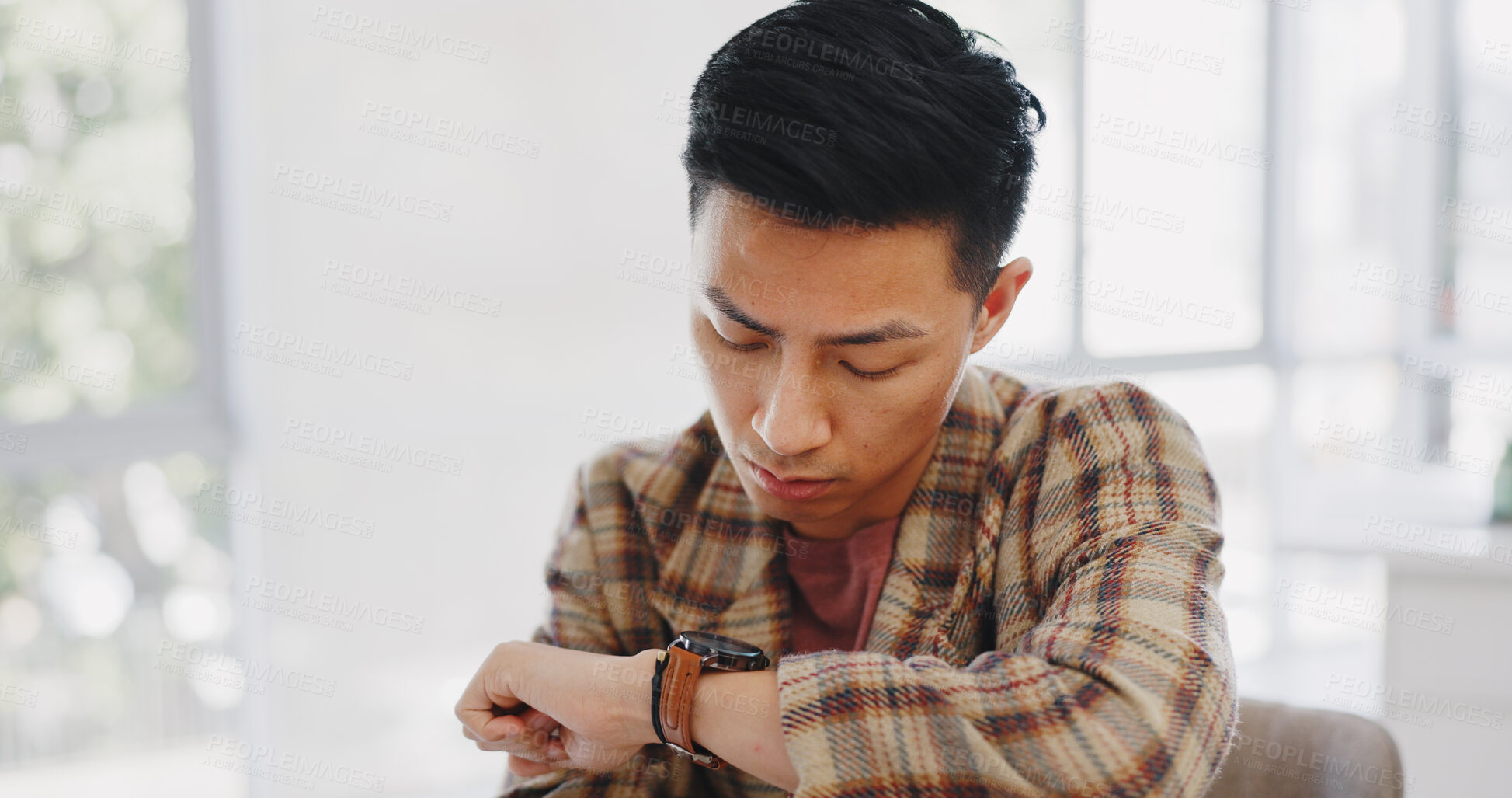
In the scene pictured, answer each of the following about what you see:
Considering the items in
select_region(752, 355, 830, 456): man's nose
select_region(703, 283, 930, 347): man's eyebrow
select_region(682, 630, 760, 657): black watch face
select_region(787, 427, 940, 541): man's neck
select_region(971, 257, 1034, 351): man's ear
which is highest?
select_region(971, 257, 1034, 351): man's ear

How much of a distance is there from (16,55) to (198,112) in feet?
1.24

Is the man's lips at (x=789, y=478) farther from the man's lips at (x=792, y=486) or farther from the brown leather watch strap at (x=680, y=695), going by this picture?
the brown leather watch strap at (x=680, y=695)

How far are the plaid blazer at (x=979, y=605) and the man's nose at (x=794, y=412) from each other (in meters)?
0.20

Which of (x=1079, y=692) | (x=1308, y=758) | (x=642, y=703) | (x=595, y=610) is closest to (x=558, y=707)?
(x=642, y=703)

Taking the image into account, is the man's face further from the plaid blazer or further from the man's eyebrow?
the plaid blazer

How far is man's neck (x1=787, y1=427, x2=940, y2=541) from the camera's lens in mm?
1263

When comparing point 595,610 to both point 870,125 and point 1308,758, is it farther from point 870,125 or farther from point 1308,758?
point 1308,758

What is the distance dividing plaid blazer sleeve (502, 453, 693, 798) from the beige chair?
62cm

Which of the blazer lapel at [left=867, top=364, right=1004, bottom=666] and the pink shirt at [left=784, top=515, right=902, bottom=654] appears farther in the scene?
the pink shirt at [left=784, top=515, right=902, bottom=654]

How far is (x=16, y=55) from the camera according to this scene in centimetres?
246

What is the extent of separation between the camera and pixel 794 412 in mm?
1021

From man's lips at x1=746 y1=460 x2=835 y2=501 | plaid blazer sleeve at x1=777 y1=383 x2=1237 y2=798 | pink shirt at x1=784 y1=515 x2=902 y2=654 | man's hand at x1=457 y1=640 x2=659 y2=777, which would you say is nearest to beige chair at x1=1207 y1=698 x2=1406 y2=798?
plaid blazer sleeve at x1=777 y1=383 x2=1237 y2=798

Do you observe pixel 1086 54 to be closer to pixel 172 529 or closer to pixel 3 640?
pixel 172 529

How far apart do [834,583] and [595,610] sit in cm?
30
